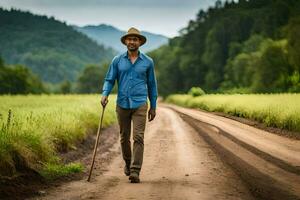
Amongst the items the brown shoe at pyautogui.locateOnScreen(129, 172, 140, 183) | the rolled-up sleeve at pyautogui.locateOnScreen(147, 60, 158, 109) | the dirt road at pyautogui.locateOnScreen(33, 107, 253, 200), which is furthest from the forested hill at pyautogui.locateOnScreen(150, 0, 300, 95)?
the brown shoe at pyautogui.locateOnScreen(129, 172, 140, 183)

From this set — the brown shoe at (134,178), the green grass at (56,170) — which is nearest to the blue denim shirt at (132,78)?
the brown shoe at (134,178)

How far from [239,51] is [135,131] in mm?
94111

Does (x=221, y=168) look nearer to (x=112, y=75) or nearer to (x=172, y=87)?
(x=112, y=75)

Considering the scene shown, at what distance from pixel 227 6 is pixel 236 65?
38655 mm

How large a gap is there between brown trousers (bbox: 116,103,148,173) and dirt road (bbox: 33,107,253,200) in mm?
339

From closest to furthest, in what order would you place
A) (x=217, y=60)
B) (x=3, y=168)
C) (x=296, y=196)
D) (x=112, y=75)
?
(x=296, y=196), (x=3, y=168), (x=112, y=75), (x=217, y=60)

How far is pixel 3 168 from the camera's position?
7848mm

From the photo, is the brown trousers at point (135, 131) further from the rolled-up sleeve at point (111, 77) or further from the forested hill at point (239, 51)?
the forested hill at point (239, 51)

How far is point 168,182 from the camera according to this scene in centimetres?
790

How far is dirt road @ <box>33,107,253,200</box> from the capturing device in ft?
22.4

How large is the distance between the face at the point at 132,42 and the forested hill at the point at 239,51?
56.0 metres

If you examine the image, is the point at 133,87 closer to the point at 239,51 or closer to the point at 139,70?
the point at 139,70

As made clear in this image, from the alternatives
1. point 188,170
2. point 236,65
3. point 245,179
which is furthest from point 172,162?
point 236,65

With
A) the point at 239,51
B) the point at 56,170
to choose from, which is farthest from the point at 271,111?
the point at 239,51
